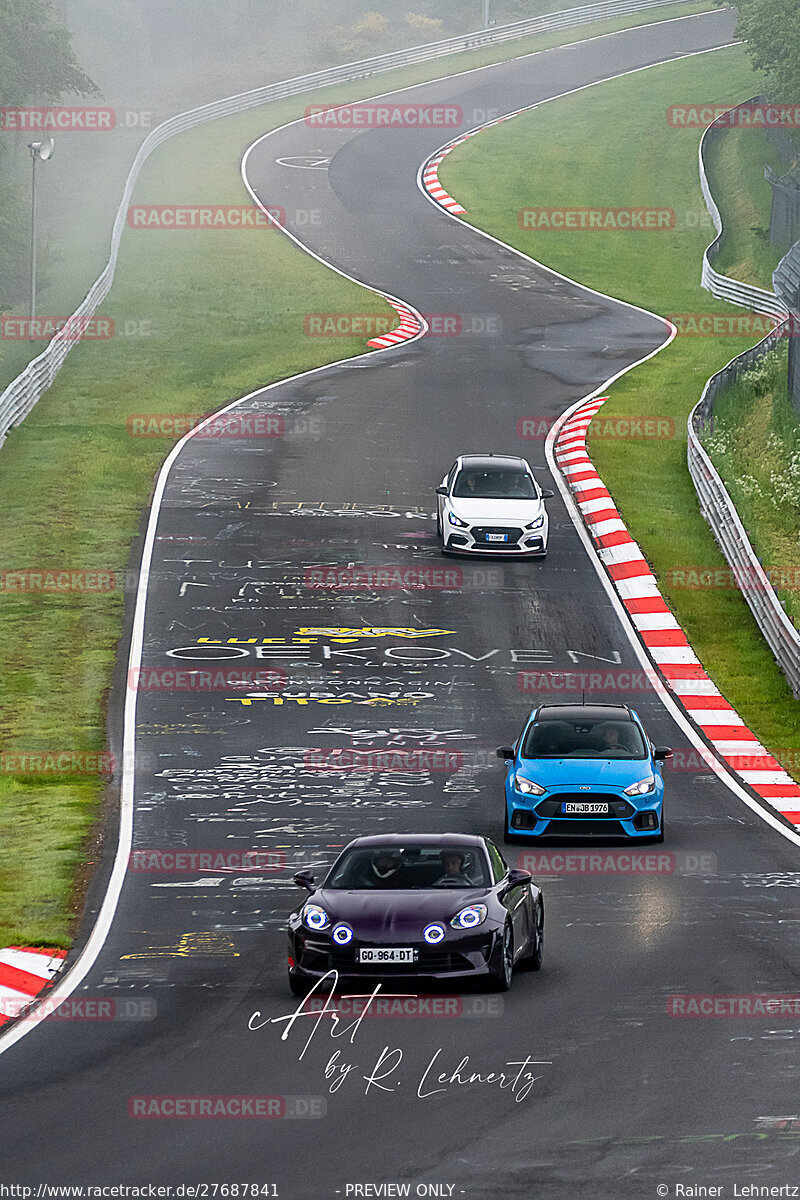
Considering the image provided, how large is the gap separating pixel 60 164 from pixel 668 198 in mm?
31472

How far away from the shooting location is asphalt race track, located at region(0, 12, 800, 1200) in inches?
412

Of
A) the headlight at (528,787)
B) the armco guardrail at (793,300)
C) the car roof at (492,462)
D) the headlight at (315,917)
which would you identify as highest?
the armco guardrail at (793,300)

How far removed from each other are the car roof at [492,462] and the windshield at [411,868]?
71.7ft

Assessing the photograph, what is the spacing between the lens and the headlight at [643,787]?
19906 millimetres

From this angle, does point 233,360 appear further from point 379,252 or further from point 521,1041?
point 521,1041

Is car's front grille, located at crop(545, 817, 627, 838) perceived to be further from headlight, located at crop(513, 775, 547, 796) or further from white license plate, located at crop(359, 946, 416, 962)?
white license plate, located at crop(359, 946, 416, 962)

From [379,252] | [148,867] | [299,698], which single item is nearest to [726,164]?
[379,252]

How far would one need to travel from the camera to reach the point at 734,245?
69375 mm

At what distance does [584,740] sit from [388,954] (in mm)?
7714

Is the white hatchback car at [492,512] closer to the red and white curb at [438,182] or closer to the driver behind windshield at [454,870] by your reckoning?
the driver behind windshield at [454,870]

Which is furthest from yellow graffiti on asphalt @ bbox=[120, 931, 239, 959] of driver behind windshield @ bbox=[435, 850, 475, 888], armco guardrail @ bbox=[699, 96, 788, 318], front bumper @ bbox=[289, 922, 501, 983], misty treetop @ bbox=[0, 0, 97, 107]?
misty treetop @ bbox=[0, 0, 97, 107]

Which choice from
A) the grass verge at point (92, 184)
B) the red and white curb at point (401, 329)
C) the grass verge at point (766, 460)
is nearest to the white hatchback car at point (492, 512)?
the grass verge at point (766, 460)

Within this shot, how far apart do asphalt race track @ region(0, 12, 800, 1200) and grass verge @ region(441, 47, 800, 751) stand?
1.83 m
